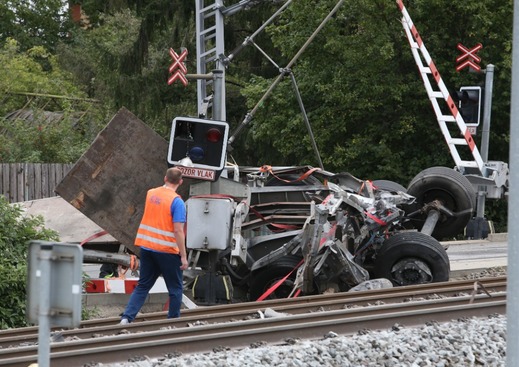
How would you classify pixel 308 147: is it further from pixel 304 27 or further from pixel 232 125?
pixel 232 125

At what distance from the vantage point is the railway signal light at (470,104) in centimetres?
2042

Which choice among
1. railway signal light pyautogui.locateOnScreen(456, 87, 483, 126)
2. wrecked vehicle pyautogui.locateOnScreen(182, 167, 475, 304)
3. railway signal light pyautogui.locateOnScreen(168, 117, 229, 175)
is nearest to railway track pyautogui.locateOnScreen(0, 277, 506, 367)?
wrecked vehicle pyautogui.locateOnScreen(182, 167, 475, 304)

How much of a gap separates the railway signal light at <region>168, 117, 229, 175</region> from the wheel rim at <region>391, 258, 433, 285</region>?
9.49 feet

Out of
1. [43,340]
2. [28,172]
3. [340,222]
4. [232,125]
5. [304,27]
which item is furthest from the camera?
[232,125]

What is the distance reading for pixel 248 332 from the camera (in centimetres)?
898

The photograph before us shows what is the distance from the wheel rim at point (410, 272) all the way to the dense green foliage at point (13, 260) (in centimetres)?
464

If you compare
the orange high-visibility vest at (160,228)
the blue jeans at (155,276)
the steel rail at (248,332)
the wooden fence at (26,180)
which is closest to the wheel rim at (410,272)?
the steel rail at (248,332)

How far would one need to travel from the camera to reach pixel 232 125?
35375 millimetres

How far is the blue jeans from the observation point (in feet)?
34.2

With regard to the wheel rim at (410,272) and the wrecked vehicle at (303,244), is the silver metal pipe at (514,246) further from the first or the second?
the wheel rim at (410,272)

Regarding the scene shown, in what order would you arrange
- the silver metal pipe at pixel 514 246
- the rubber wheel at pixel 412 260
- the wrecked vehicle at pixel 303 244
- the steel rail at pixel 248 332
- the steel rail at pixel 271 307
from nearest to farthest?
the silver metal pipe at pixel 514 246
the steel rail at pixel 248 332
the steel rail at pixel 271 307
the wrecked vehicle at pixel 303 244
the rubber wheel at pixel 412 260

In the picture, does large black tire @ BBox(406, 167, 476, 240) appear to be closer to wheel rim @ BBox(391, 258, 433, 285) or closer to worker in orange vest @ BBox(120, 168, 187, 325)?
wheel rim @ BBox(391, 258, 433, 285)

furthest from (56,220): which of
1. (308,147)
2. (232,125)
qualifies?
(232,125)

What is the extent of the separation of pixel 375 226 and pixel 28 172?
1434 centimetres
